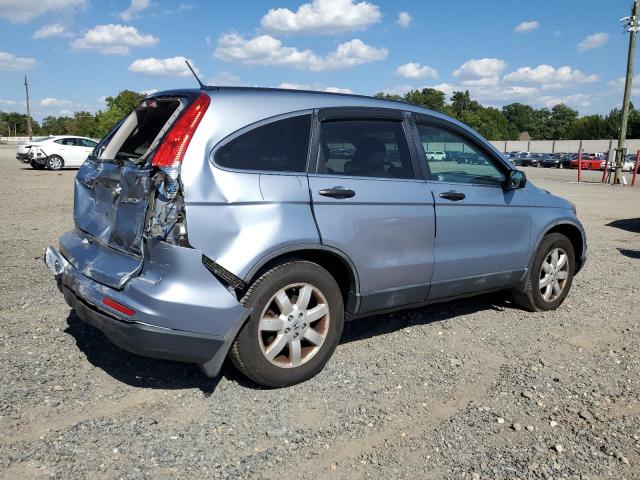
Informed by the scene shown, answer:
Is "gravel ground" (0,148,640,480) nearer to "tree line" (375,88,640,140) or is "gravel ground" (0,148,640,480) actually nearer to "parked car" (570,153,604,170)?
"parked car" (570,153,604,170)

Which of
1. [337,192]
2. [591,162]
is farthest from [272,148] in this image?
[591,162]

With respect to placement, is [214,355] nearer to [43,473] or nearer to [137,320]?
[137,320]

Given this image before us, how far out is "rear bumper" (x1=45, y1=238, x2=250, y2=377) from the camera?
307cm

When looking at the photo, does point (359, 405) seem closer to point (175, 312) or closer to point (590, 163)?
point (175, 312)

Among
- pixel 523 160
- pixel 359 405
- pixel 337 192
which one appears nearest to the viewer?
pixel 359 405

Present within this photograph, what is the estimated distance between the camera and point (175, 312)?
3076 millimetres

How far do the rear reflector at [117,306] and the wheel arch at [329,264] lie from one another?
2.13 feet

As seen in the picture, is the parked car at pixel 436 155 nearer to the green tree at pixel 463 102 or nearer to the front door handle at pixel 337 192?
the front door handle at pixel 337 192

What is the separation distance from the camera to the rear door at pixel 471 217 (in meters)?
4.34

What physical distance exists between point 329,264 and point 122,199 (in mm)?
1370

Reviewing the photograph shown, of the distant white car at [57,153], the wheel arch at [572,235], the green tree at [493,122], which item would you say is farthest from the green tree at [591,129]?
the wheel arch at [572,235]

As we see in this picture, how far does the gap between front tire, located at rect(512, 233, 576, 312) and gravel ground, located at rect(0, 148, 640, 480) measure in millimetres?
174

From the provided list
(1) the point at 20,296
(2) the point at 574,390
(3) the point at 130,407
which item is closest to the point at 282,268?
(3) the point at 130,407

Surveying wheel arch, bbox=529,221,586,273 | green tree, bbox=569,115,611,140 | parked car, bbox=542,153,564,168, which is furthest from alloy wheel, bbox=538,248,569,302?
green tree, bbox=569,115,611,140
